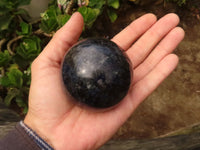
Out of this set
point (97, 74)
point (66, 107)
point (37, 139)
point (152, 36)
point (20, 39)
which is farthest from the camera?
point (20, 39)

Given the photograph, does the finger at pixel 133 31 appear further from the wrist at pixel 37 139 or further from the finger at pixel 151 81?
the wrist at pixel 37 139

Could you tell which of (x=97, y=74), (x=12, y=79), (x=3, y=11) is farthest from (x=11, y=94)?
(x=97, y=74)

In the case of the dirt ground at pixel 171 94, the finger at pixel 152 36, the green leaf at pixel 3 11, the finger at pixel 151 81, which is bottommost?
the dirt ground at pixel 171 94

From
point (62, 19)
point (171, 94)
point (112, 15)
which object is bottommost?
point (171, 94)

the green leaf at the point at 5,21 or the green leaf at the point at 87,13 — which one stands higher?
the green leaf at the point at 5,21

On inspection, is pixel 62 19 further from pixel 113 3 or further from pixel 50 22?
pixel 113 3

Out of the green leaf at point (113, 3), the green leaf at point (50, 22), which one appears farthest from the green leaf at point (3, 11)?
the green leaf at point (113, 3)
